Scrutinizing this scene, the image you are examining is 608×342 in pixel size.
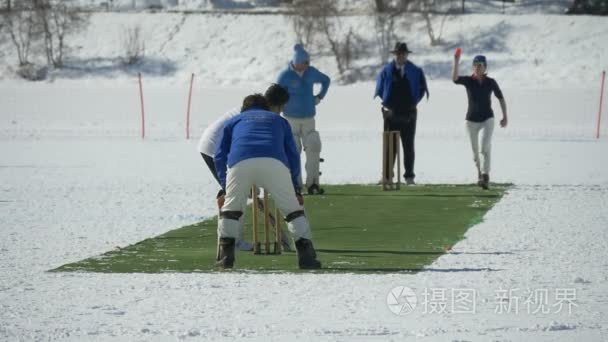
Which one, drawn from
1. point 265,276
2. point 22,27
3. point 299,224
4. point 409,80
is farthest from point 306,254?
point 22,27

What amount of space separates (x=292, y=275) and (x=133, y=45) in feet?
149

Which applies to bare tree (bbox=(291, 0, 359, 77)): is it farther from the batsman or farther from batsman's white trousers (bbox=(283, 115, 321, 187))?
the batsman

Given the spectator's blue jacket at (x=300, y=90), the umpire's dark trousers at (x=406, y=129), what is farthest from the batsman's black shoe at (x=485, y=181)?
the spectator's blue jacket at (x=300, y=90)

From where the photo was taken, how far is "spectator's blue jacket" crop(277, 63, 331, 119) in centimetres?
1848

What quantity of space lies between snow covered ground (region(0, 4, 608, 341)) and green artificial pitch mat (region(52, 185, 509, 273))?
306 millimetres

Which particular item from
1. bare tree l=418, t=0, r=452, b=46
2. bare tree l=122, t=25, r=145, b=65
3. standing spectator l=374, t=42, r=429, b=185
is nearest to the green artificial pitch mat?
standing spectator l=374, t=42, r=429, b=185

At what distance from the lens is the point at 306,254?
12.0m

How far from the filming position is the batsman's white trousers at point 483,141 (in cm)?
1923

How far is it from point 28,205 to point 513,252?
658 cm

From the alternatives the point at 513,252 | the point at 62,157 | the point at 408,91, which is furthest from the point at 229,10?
the point at 513,252

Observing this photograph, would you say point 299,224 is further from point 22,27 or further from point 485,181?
point 22,27

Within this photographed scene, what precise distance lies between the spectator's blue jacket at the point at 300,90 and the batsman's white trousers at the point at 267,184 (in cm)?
654

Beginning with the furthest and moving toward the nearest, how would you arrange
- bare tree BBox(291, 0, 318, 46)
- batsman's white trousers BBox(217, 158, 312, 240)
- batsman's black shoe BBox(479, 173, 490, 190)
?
bare tree BBox(291, 0, 318, 46) < batsman's black shoe BBox(479, 173, 490, 190) < batsman's white trousers BBox(217, 158, 312, 240)

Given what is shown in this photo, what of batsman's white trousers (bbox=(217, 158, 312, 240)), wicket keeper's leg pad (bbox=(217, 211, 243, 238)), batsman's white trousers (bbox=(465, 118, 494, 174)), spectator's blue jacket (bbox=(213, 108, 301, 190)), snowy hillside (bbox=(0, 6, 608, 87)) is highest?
spectator's blue jacket (bbox=(213, 108, 301, 190))
